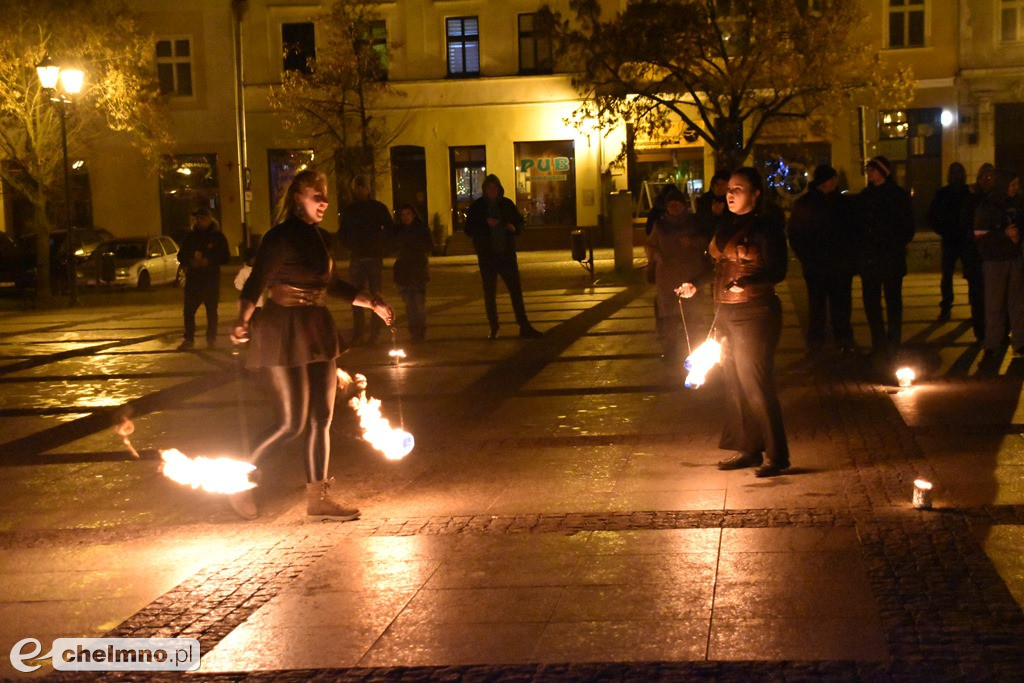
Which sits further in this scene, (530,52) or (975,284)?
(530,52)

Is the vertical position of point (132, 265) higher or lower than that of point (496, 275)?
lower

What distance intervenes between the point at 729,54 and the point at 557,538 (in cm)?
2588

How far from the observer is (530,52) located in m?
42.6

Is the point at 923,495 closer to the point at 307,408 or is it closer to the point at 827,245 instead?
the point at 307,408

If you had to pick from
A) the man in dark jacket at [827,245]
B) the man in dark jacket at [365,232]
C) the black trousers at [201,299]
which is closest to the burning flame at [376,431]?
the man in dark jacket at [827,245]

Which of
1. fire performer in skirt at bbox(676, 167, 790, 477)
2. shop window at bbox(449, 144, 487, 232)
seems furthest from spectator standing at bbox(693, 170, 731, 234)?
shop window at bbox(449, 144, 487, 232)

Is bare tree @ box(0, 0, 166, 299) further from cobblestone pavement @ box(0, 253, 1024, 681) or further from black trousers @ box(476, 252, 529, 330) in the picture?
cobblestone pavement @ box(0, 253, 1024, 681)

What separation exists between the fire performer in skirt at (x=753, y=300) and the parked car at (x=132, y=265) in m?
23.6

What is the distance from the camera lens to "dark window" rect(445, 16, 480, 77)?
42.8 meters

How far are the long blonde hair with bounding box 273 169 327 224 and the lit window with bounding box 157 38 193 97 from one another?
37203 mm

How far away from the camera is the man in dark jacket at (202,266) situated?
16.4 meters

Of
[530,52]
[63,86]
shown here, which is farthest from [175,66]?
[63,86]

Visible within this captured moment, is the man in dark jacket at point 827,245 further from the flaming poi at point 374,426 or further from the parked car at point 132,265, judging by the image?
the parked car at point 132,265

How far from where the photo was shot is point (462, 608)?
570cm
